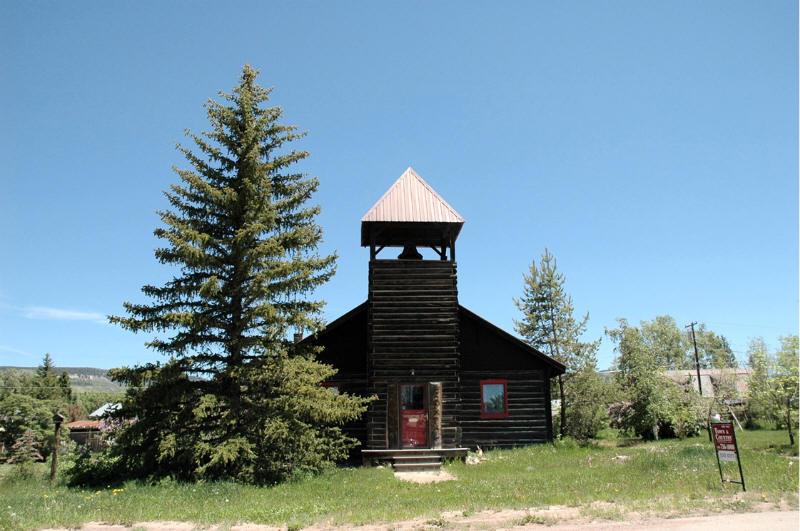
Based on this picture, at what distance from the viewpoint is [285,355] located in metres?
15.0

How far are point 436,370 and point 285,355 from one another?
19.4ft

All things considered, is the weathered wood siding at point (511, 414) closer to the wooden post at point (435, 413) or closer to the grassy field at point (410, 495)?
the wooden post at point (435, 413)

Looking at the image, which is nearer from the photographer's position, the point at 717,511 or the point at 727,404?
the point at 717,511

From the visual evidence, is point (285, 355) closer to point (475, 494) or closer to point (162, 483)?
point (162, 483)

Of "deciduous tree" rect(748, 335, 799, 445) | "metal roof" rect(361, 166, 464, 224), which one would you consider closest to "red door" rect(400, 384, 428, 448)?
"metal roof" rect(361, 166, 464, 224)

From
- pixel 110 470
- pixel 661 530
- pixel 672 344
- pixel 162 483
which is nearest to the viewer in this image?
pixel 661 530

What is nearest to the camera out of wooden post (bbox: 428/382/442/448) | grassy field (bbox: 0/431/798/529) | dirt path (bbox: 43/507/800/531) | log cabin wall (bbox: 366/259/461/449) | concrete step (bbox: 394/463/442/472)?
dirt path (bbox: 43/507/800/531)

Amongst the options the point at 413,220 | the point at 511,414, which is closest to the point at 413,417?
the point at 511,414

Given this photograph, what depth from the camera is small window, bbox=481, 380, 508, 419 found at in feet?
67.7

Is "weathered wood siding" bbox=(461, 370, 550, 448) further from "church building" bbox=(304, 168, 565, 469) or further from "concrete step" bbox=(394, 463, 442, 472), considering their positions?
"concrete step" bbox=(394, 463, 442, 472)

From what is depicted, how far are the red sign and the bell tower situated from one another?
27.7 feet

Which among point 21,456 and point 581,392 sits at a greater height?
A: point 581,392

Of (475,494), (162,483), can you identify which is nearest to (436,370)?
(475,494)

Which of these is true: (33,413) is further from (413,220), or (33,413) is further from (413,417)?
(413,220)
